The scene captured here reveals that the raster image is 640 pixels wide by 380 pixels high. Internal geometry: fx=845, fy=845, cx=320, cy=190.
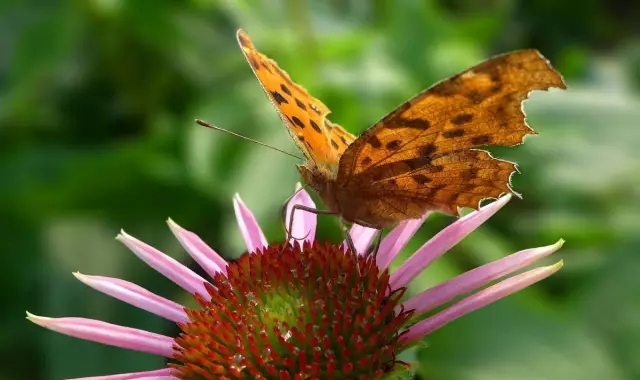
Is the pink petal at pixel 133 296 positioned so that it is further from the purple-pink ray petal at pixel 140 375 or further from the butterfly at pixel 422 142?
the butterfly at pixel 422 142

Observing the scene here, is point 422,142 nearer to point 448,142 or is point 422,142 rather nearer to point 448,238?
point 448,142

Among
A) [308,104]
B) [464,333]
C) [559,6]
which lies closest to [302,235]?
[308,104]

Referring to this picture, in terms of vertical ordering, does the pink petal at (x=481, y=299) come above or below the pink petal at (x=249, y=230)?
below

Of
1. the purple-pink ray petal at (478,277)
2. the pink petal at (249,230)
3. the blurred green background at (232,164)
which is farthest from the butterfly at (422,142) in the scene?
the blurred green background at (232,164)

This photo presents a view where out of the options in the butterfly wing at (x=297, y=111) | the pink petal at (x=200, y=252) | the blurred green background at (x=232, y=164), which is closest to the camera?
the butterfly wing at (x=297, y=111)

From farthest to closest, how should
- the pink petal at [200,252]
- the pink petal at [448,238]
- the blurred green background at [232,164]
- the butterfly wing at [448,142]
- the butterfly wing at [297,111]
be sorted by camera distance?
1. the blurred green background at [232,164]
2. the pink petal at [200,252]
3. the pink petal at [448,238]
4. the butterfly wing at [297,111]
5. the butterfly wing at [448,142]

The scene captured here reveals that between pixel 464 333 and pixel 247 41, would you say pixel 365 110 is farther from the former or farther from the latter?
pixel 247 41

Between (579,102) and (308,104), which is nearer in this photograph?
(308,104)
